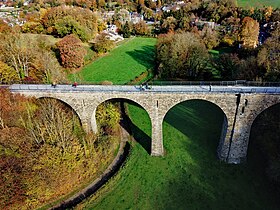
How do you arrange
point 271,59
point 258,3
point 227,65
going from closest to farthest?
point 271,59 < point 227,65 < point 258,3

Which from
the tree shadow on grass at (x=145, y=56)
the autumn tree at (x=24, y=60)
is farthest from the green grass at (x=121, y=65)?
the autumn tree at (x=24, y=60)

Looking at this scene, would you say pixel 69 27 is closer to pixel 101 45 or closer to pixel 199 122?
pixel 101 45

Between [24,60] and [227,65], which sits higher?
[24,60]

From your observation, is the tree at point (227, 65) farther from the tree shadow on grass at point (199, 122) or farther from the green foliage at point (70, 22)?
the green foliage at point (70, 22)

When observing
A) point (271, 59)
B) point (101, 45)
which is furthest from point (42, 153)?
point (101, 45)

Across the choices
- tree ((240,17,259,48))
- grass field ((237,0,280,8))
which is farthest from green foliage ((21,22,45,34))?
grass field ((237,0,280,8))

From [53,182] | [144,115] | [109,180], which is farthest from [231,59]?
[53,182]
